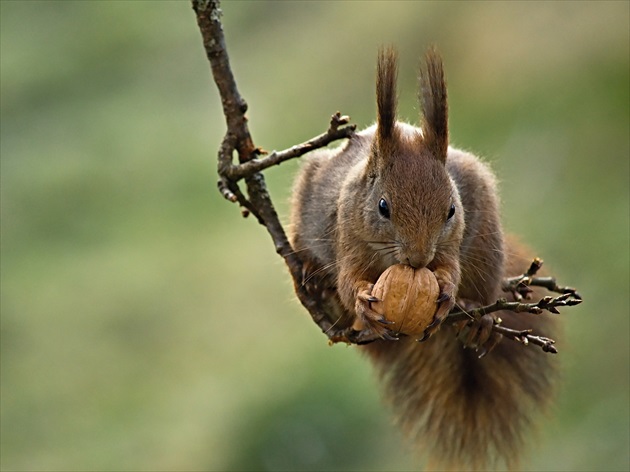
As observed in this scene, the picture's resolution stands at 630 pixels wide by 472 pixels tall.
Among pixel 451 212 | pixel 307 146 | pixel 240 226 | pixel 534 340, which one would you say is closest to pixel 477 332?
pixel 451 212

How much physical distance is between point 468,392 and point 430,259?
879 mm

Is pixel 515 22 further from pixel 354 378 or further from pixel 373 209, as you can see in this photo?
pixel 373 209

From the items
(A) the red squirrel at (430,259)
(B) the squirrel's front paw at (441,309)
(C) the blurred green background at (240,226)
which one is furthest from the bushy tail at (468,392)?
(B) the squirrel's front paw at (441,309)

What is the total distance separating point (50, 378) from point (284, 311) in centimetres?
125

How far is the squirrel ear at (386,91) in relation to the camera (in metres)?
2.42

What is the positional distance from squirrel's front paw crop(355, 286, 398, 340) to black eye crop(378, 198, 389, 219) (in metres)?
0.18

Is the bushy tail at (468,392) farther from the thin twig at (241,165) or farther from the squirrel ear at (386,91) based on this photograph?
the squirrel ear at (386,91)

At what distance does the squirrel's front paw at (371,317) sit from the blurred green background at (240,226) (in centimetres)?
144

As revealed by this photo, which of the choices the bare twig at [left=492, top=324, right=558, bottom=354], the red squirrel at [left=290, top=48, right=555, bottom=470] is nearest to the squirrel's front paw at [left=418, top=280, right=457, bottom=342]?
the red squirrel at [left=290, top=48, right=555, bottom=470]

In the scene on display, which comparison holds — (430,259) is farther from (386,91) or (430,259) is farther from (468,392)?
(468,392)

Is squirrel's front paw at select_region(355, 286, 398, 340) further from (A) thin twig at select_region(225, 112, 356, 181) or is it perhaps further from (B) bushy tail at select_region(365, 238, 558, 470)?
(B) bushy tail at select_region(365, 238, 558, 470)

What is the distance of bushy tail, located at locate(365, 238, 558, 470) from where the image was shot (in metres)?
3.12

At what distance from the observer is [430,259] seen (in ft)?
7.78

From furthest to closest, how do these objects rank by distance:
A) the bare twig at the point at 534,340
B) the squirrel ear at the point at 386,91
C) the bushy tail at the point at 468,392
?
the bushy tail at the point at 468,392 < the squirrel ear at the point at 386,91 < the bare twig at the point at 534,340
